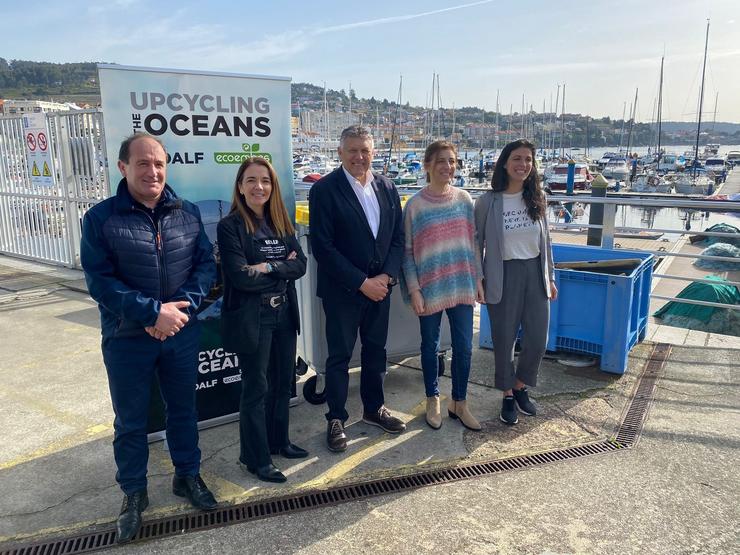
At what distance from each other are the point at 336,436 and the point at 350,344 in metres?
0.60

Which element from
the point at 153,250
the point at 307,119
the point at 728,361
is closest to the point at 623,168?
the point at 307,119

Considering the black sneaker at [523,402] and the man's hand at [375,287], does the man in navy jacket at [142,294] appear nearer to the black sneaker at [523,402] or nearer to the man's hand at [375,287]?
the man's hand at [375,287]

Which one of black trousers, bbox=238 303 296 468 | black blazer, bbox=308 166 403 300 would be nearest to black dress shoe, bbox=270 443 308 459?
black trousers, bbox=238 303 296 468

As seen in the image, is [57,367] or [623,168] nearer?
[57,367]

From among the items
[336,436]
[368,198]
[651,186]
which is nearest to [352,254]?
[368,198]

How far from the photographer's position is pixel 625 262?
509cm

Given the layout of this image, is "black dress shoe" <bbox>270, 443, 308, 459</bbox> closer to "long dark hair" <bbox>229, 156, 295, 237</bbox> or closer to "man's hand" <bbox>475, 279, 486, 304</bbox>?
"long dark hair" <bbox>229, 156, 295, 237</bbox>

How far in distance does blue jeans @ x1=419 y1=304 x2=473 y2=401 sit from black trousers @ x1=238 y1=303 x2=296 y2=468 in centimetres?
99

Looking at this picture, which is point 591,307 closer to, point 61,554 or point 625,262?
point 625,262

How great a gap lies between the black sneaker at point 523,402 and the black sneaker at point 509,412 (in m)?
0.15

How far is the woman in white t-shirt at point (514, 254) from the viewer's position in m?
3.82

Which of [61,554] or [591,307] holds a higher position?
[591,307]

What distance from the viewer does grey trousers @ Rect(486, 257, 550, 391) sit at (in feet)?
12.7

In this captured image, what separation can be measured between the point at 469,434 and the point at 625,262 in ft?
7.98
